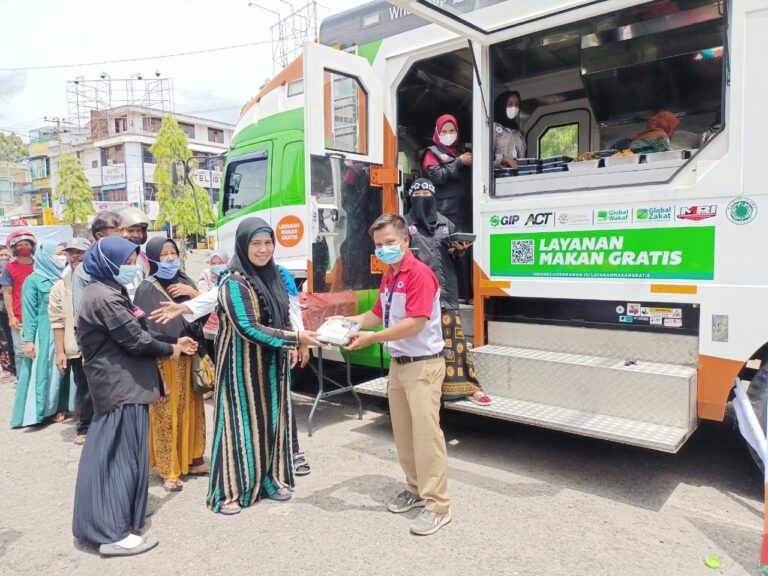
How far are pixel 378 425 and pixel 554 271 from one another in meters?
1.99

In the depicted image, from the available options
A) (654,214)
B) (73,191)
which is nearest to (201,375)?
(654,214)

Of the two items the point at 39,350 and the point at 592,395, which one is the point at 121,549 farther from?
the point at 39,350

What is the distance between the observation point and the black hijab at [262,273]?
3.06 m

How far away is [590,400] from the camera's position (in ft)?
11.6

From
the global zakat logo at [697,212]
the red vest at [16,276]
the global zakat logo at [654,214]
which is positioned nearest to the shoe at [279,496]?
the global zakat logo at [654,214]

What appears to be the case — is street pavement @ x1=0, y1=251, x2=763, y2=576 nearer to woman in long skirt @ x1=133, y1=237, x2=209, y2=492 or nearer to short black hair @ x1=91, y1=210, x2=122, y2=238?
woman in long skirt @ x1=133, y1=237, x2=209, y2=492

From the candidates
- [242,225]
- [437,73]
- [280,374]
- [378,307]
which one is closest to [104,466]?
[280,374]

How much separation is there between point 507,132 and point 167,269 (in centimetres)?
298

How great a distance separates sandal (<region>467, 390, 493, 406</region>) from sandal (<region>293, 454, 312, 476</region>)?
120 cm

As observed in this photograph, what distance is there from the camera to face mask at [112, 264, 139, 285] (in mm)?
2951

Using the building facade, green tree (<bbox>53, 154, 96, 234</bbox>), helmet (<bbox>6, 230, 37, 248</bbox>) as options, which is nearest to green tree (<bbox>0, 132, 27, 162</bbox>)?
the building facade

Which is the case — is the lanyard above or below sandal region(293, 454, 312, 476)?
above

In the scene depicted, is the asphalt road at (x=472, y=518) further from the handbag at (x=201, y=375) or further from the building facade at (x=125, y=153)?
the building facade at (x=125, y=153)

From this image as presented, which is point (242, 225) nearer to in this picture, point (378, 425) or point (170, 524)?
point (170, 524)
